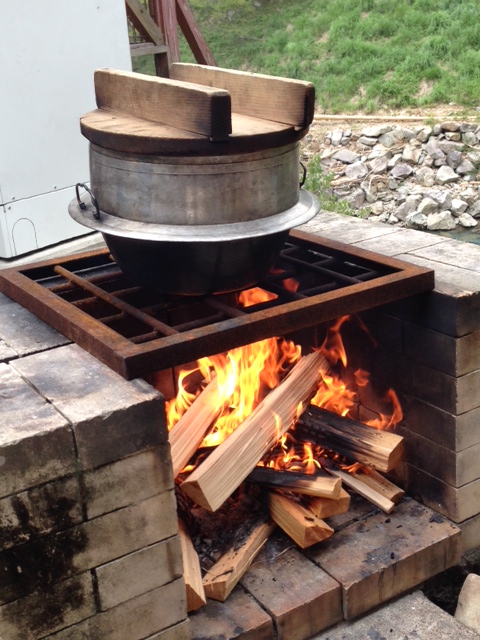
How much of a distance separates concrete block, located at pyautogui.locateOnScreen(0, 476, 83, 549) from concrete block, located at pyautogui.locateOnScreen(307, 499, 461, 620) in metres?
1.20

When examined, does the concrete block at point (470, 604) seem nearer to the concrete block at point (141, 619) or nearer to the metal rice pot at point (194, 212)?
the concrete block at point (141, 619)

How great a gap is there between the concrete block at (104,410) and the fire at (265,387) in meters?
0.91

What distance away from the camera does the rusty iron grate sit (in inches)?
105

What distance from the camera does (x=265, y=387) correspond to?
3857 millimetres

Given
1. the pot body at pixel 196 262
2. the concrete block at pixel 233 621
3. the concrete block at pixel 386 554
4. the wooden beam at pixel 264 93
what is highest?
the wooden beam at pixel 264 93

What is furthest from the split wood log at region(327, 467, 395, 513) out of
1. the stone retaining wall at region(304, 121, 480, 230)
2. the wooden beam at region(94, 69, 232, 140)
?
the stone retaining wall at region(304, 121, 480, 230)

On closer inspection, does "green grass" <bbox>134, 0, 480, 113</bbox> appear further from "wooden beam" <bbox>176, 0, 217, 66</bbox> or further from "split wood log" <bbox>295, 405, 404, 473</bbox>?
"split wood log" <bbox>295, 405, 404, 473</bbox>

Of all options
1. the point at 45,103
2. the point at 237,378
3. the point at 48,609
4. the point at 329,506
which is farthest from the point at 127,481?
the point at 45,103

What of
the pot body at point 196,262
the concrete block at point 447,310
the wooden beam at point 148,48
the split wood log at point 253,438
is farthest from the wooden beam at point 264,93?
the wooden beam at point 148,48

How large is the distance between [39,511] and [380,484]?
172cm

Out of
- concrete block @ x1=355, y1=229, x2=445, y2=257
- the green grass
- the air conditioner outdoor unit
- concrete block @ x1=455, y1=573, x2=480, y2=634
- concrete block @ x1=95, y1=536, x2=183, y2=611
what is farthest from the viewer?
the green grass

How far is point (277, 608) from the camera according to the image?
2.92 metres

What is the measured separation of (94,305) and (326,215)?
169 cm

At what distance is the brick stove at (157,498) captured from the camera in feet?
7.74
